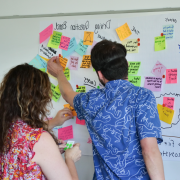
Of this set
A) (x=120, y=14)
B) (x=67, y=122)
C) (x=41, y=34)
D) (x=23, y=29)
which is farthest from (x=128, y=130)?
(x=23, y=29)

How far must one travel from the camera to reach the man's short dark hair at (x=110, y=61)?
35.1 inches

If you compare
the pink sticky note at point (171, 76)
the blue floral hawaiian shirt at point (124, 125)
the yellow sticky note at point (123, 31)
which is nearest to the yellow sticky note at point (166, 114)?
the pink sticky note at point (171, 76)

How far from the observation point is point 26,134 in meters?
0.73

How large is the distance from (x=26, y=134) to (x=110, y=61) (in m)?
0.47

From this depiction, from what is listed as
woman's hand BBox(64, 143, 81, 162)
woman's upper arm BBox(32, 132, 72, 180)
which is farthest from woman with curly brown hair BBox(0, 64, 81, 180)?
woman's hand BBox(64, 143, 81, 162)

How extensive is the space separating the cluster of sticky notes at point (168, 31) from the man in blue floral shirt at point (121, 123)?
1.44 ft

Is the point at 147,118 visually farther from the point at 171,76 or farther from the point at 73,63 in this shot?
the point at 73,63

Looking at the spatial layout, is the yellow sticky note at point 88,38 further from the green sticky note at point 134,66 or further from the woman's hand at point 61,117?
the woman's hand at point 61,117

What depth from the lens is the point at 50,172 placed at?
2.42 feet

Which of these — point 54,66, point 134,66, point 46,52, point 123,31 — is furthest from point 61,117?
point 123,31

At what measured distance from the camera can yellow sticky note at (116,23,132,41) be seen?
1.26 metres

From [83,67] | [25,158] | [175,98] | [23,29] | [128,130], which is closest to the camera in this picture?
[25,158]

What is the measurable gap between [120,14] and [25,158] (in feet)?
3.38

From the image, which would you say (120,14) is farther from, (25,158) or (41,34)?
(25,158)
